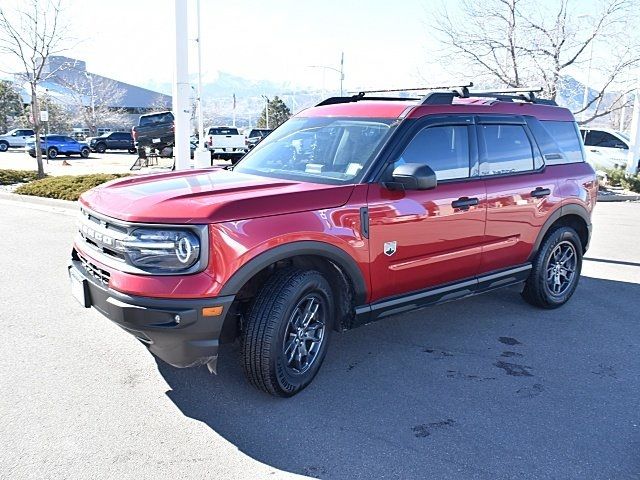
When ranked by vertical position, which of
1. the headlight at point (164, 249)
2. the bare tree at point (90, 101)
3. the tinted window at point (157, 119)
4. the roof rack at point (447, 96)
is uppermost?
the bare tree at point (90, 101)

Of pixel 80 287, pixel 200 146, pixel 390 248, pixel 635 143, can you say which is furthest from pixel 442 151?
pixel 635 143

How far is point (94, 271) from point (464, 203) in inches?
110

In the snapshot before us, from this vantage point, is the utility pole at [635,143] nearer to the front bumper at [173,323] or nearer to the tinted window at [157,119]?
the tinted window at [157,119]

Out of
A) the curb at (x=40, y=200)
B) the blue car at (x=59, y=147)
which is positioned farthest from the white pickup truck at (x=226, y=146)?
the curb at (x=40, y=200)

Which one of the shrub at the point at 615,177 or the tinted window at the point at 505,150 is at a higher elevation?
the tinted window at the point at 505,150

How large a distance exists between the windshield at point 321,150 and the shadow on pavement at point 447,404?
145cm

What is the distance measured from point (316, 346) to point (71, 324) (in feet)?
7.78

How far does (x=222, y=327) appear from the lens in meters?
3.30

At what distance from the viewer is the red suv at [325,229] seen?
10.3 ft

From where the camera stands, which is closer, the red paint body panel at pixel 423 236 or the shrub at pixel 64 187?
the red paint body panel at pixel 423 236

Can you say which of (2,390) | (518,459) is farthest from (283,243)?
(2,390)

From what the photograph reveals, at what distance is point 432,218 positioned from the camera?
4.18m

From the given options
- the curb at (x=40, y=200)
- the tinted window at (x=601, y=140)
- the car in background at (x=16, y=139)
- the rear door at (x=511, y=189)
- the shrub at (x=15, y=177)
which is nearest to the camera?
the rear door at (x=511, y=189)

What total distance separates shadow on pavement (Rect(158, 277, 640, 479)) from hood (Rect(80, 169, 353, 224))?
1255mm
